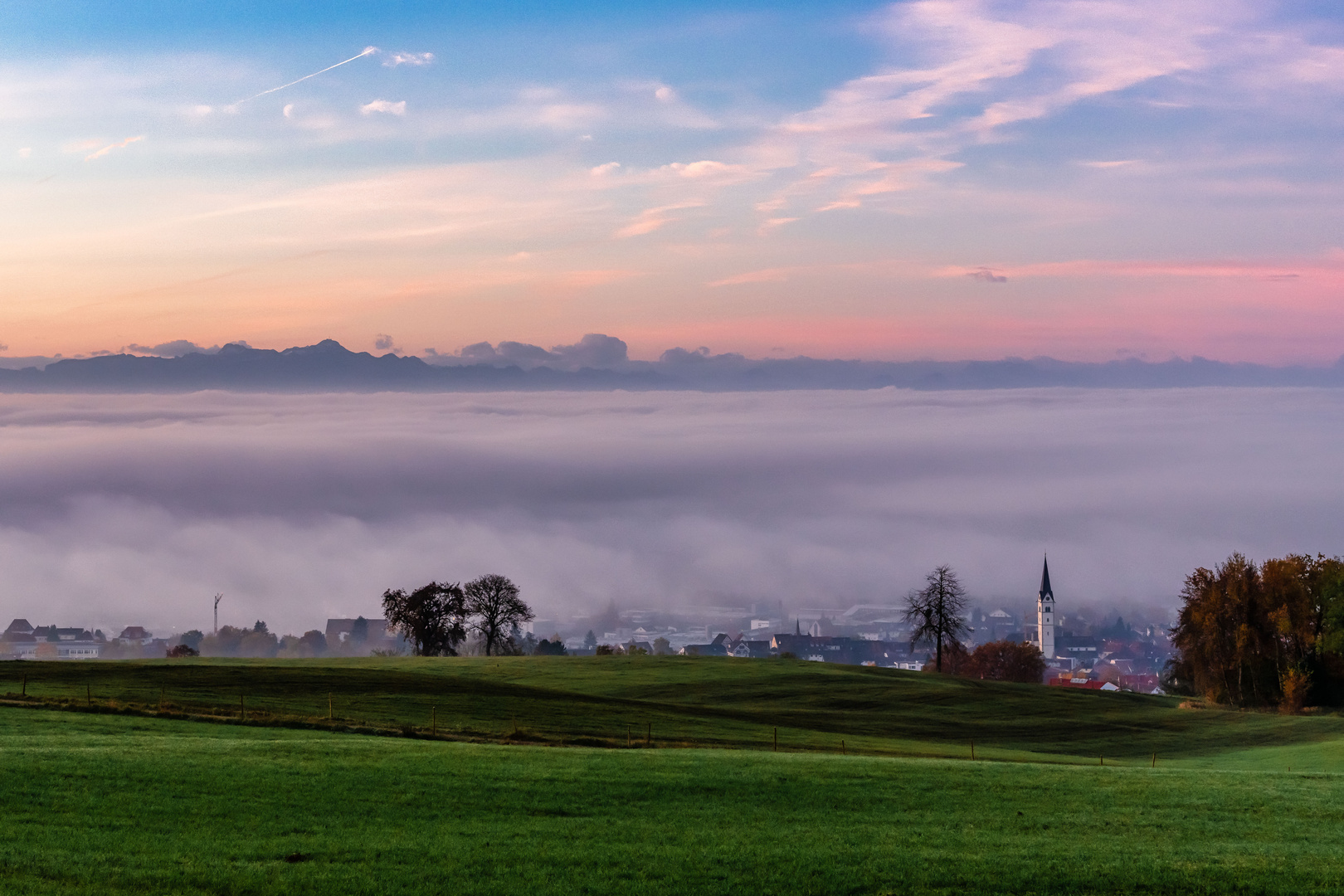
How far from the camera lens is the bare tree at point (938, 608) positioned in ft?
440

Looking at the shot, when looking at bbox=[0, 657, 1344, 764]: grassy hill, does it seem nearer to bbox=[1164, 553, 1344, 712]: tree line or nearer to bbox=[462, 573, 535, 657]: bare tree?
bbox=[1164, 553, 1344, 712]: tree line

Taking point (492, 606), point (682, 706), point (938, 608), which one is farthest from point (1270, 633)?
point (492, 606)

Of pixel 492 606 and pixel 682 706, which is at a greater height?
pixel 492 606

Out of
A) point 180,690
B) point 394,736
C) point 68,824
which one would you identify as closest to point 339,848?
point 68,824

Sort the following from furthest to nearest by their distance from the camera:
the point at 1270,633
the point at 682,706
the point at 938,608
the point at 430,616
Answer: the point at 430,616 → the point at 938,608 → the point at 1270,633 → the point at 682,706

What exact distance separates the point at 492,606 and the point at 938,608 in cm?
5579

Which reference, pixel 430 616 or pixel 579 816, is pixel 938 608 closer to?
pixel 430 616

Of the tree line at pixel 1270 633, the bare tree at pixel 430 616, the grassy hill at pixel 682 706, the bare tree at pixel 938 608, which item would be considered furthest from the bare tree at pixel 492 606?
the tree line at pixel 1270 633

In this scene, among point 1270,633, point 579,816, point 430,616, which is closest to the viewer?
point 579,816

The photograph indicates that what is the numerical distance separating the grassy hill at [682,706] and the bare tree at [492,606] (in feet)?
86.4

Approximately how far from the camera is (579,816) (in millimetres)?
31953

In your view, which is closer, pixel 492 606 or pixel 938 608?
pixel 938 608

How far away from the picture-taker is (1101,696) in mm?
110875

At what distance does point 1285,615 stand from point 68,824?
10442 cm
